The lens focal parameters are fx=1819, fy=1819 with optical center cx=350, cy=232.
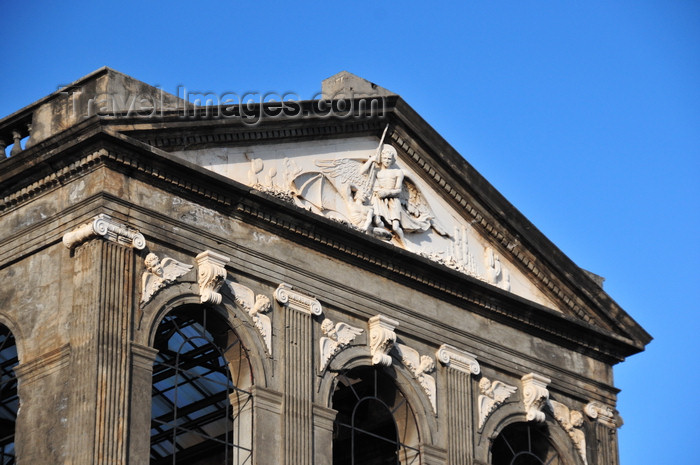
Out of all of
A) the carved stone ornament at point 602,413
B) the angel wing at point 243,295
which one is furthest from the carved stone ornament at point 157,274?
the carved stone ornament at point 602,413

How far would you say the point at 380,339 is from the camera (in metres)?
34.9

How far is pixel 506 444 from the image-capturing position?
37.9 meters

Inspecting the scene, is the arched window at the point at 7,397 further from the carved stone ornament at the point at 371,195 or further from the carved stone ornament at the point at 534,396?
the carved stone ornament at the point at 534,396

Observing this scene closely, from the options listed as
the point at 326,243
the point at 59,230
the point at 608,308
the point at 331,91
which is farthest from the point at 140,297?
the point at 608,308

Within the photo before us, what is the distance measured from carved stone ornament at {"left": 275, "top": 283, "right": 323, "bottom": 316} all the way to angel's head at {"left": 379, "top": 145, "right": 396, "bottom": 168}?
405 cm

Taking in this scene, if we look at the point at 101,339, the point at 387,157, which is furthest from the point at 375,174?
the point at 101,339

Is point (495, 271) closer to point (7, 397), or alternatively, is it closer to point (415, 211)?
point (415, 211)

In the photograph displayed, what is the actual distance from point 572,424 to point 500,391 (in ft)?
7.22

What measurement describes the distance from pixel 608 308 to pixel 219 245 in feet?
34.7

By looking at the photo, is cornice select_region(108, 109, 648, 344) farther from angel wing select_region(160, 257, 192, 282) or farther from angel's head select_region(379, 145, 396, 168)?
angel wing select_region(160, 257, 192, 282)

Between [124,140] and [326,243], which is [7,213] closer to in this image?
[124,140]

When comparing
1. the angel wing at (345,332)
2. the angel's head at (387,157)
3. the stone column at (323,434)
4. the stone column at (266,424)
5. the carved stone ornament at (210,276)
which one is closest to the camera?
the stone column at (266,424)

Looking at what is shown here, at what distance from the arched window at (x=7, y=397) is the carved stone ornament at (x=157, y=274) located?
3236 mm

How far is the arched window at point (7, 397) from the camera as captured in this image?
35312mm
